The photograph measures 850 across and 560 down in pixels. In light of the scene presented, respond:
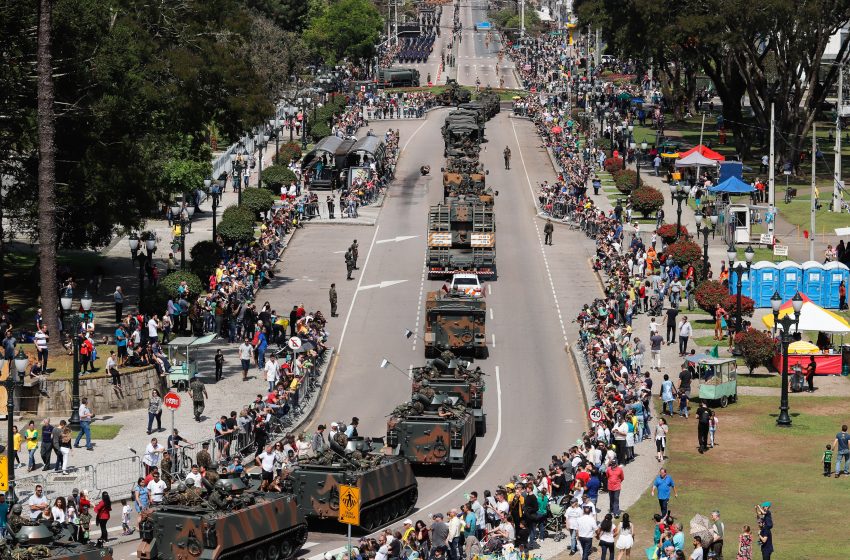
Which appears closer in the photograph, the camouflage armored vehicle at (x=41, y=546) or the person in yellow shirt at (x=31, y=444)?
the camouflage armored vehicle at (x=41, y=546)

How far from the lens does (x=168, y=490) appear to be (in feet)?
123

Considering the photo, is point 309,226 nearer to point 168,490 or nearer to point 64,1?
point 64,1

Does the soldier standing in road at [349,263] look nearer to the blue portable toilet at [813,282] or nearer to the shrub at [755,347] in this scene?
the blue portable toilet at [813,282]

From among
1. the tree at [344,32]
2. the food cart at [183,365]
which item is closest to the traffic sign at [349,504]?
the food cart at [183,365]

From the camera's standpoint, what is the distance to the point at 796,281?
6606 centimetres

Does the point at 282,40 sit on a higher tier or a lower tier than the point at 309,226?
higher

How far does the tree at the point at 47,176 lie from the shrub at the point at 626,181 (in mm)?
43187

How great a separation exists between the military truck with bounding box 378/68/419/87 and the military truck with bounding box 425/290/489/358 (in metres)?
101

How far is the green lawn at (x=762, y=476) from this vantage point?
127 ft

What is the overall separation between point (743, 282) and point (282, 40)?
224 feet

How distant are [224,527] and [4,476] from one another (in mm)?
6182

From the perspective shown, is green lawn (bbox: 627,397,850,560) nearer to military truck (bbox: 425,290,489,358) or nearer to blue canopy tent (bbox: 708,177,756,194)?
military truck (bbox: 425,290,489,358)

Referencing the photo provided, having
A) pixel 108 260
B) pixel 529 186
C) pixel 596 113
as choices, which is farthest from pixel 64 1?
pixel 596 113

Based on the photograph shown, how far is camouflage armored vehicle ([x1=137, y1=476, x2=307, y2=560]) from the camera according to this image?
34312mm
